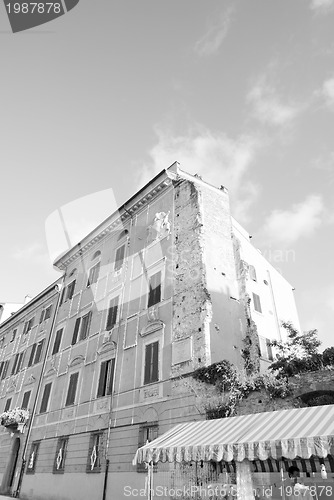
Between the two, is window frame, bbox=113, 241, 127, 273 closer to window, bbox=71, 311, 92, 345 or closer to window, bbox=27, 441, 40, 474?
window, bbox=71, 311, 92, 345

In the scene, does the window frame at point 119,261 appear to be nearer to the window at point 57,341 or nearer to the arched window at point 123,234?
the arched window at point 123,234

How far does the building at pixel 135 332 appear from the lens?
12992mm

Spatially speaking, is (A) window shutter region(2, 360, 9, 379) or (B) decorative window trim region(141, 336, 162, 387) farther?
(A) window shutter region(2, 360, 9, 379)

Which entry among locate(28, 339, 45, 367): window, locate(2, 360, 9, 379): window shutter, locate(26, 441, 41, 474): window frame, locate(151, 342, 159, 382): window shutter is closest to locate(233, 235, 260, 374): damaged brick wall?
locate(151, 342, 159, 382): window shutter

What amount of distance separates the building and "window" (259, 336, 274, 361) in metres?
0.11

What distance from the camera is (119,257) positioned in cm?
1970

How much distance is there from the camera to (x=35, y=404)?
20078 mm

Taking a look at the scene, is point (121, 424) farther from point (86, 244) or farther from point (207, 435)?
point (86, 244)

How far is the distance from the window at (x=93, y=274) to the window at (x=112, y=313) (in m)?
3.16

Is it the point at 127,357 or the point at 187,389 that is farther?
the point at 127,357

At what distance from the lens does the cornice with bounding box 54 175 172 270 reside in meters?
19.0

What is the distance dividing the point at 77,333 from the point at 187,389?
9531mm

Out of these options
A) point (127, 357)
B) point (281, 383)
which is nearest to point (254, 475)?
point (281, 383)

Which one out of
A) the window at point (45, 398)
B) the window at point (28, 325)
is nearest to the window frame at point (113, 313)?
the window at point (45, 398)
